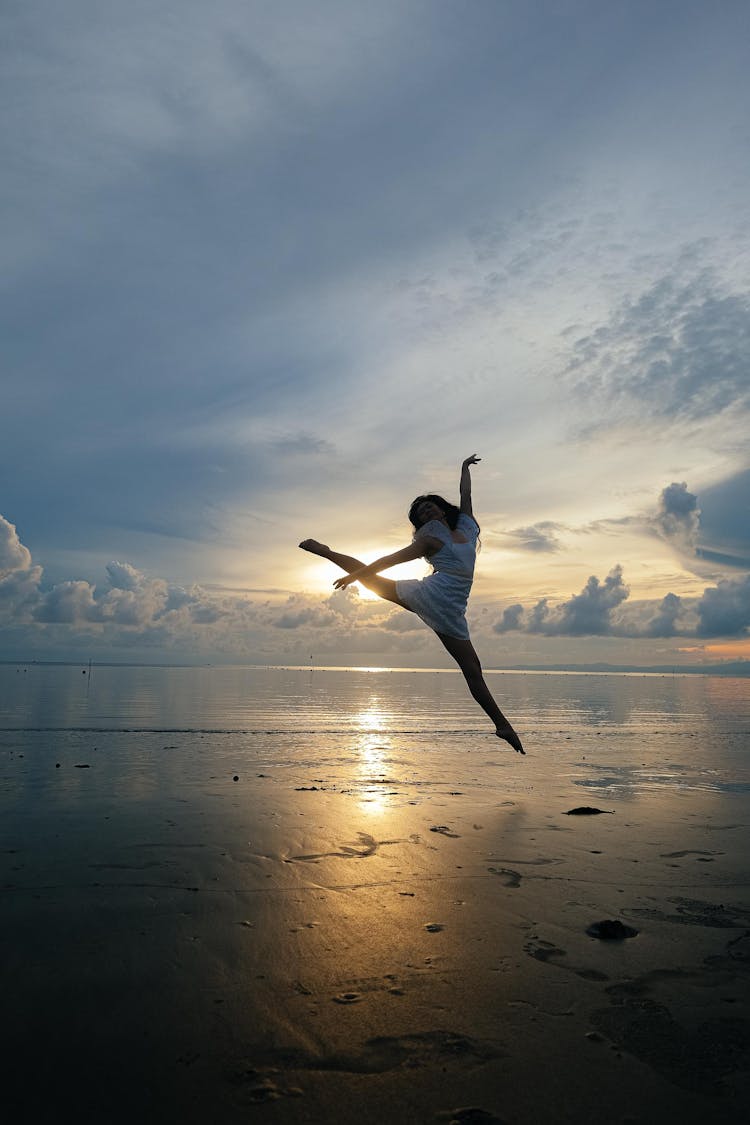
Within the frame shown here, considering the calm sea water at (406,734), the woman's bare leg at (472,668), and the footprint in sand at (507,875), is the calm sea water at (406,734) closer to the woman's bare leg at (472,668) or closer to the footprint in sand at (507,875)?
the woman's bare leg at (472,668)

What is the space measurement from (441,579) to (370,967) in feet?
18.9

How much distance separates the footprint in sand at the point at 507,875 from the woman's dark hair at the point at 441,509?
475 cm

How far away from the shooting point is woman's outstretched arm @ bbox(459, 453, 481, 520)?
9.10 m

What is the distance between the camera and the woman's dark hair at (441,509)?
29.5ft

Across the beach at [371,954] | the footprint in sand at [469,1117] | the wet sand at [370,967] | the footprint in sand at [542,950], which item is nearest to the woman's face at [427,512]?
the beach at [371,954]

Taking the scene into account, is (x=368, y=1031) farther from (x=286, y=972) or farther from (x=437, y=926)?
(x=437, y=926)

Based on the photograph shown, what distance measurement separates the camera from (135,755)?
10953 mm

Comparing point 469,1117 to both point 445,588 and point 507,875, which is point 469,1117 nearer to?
point 507,875

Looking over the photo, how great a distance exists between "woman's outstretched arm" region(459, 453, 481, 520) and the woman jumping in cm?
3

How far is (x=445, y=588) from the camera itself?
8.75 m

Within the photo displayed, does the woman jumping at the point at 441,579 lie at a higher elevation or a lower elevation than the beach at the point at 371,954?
higher

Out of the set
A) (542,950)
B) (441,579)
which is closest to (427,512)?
(441,579)

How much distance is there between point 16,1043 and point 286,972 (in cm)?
115

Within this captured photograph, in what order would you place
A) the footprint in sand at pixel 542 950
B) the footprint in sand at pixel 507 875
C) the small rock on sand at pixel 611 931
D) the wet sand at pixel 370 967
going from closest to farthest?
the wet sand at pixel 370 967
the footprint in sand at pixel 542 950
the small rock on sand at pixel 611 931
the footprint in sand at pixel 507 875
